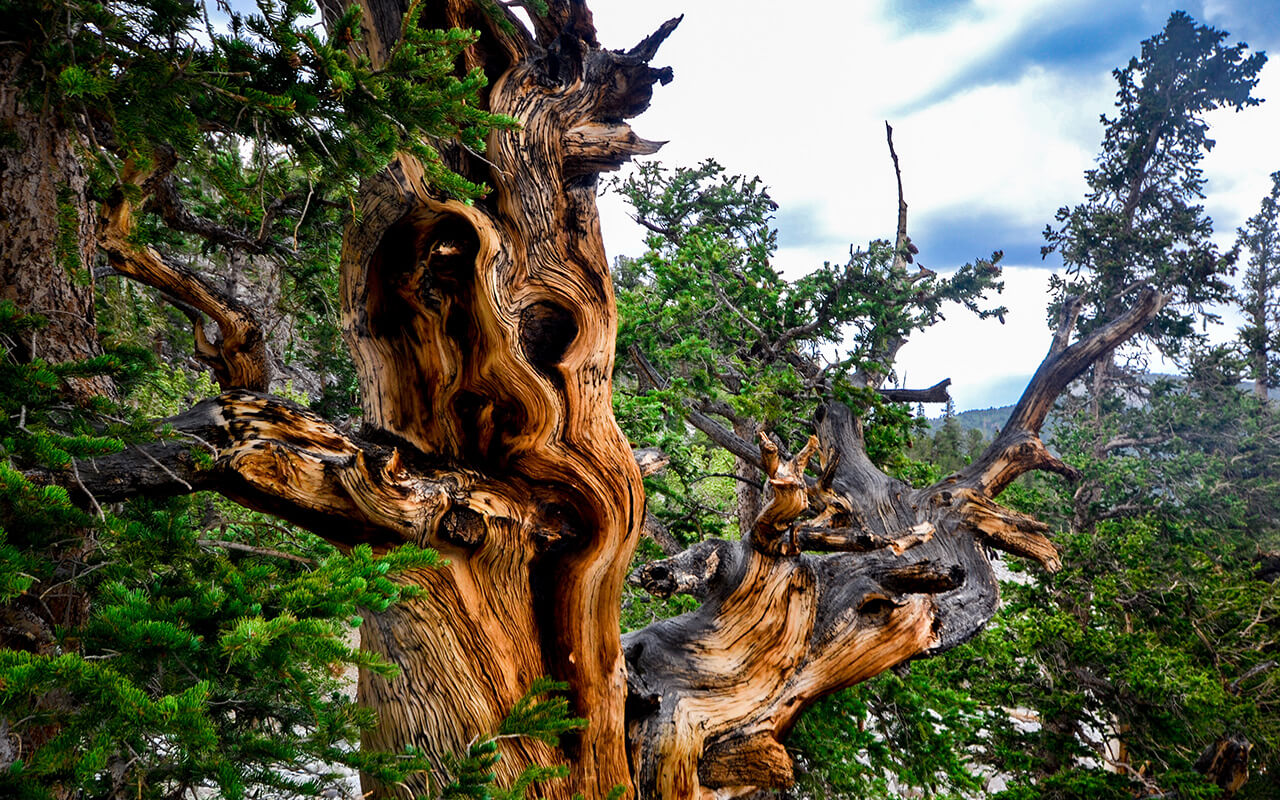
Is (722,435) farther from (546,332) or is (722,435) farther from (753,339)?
(546,332)

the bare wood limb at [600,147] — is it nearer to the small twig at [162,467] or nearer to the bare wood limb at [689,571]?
the small twig at [162,467]

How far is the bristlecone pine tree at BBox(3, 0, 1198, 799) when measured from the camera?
115 inches

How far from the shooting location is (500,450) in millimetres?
3592

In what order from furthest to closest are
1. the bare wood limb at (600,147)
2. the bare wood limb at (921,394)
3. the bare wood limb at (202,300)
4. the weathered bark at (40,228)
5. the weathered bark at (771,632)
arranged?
the bare wood limb at (921,394) → the weathered bark at (771,632) → the bare wood limb at (600,147) → the bare wood limb at (202,300) → the weathered bark at (40,228)

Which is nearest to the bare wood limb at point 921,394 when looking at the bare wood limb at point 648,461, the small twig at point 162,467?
the bare wood limb at point 648,461

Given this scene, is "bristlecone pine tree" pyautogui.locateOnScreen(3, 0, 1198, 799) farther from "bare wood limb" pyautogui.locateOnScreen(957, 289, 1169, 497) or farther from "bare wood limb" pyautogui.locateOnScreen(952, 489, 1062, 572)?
"bare wood limb" pyautogui.locateOnScreen(957, 289, 1169, 497)

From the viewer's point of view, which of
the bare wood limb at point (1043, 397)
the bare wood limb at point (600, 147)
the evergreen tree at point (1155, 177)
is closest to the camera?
the bare wood limb at point (600, 147)

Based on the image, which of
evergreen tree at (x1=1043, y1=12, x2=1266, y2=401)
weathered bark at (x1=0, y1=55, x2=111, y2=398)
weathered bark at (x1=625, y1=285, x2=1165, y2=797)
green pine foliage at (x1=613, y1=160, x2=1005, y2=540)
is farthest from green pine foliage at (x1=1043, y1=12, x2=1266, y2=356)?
weathered bark at (x1=0, y1=55, x2=111, y2=398)

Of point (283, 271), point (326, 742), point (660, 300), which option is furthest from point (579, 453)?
point (660, 300)

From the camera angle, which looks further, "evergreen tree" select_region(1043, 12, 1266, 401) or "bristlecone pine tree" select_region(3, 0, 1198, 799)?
"evergreen tree" select_region(1043, 12, 1266, 401)

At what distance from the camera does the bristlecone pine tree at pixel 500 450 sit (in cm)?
293

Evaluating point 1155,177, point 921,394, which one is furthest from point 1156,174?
point 921,394

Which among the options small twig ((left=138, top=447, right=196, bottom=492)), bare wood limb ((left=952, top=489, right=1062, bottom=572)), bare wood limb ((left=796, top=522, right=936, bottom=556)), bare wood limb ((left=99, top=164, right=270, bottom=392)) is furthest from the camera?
bare wood limb ((left=952, top=489, right=1062, bottom=572))

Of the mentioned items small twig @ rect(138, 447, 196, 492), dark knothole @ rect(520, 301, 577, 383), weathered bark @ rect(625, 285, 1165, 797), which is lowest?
weathered bark @ rect(625, 285, 1165, 797)
